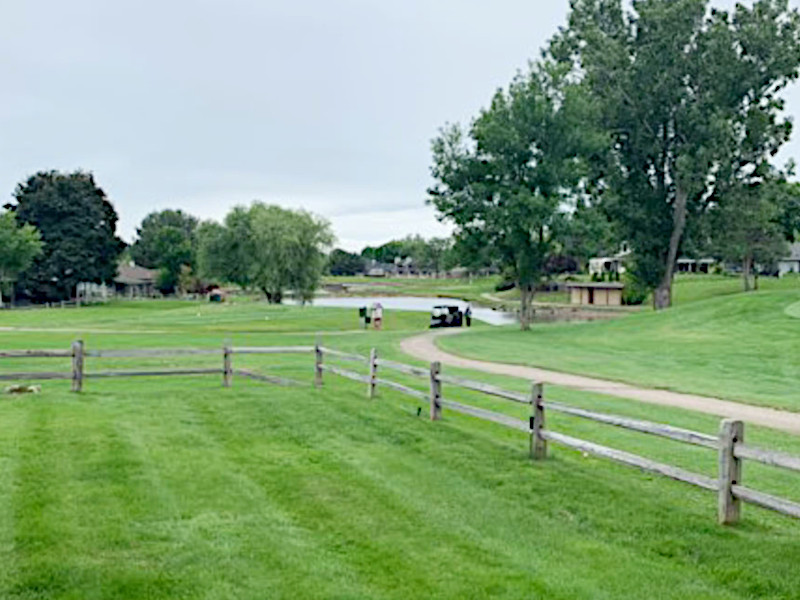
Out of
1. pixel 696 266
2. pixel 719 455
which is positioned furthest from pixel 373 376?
pixel 696 266

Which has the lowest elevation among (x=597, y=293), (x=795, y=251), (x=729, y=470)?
(x=597, y=293)

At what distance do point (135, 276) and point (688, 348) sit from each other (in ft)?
320

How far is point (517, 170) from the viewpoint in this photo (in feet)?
134

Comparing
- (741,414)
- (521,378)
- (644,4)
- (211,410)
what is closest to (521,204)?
(644,4)

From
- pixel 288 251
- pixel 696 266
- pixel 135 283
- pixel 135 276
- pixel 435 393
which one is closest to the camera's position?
pixel 435 393

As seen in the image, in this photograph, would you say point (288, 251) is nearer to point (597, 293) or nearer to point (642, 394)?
point (597, 293)

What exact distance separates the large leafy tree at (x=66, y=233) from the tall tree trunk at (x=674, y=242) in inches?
2263

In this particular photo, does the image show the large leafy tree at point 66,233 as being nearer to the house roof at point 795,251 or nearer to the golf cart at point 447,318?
the golf cart at point 447,318

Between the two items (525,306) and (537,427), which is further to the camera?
(525,306)

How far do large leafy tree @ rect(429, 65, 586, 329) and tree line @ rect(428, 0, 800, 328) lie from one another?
0.07 m

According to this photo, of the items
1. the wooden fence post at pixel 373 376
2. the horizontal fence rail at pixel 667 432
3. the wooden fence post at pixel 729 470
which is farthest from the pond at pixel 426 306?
the wooden fence post at pixel 729 470

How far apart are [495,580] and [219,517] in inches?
112

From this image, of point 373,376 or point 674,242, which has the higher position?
point 674,242

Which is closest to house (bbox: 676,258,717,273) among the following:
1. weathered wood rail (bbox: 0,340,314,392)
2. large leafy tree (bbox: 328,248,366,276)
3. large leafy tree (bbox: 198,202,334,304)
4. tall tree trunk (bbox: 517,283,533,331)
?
large leafy tree (bbox: 198,202,334,304)
